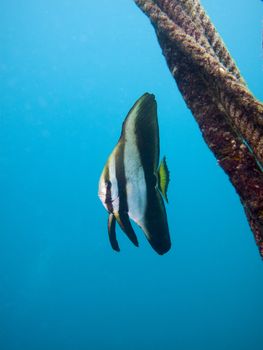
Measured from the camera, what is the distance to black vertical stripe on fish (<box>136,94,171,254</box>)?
132 cm

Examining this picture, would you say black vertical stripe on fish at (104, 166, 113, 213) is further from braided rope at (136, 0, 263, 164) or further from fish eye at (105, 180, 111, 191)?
braided rope at (136, 0, 263, 164)

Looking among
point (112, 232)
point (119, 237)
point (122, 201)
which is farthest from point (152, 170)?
point (119, 237)

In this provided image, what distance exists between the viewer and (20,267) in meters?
55.8

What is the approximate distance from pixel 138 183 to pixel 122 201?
0.32 feet

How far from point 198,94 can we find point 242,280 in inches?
1972

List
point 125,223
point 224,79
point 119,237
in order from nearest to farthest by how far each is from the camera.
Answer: point 224,79 < point 125,223 < point 119,237

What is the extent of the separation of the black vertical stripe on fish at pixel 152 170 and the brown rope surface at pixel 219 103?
0.18 m

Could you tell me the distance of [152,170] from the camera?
1398 millimetres

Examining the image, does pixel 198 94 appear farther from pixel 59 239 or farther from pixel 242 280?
pixel 59 239

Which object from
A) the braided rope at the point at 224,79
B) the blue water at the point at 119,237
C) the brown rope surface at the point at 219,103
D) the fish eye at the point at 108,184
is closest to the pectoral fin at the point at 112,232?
the fish eye at the point at 108,184

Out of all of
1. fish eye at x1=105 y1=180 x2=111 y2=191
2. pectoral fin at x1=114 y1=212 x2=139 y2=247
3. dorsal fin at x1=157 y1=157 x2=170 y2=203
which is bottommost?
pectoral fin at x1=114 y1=212 x2=139 y2=247

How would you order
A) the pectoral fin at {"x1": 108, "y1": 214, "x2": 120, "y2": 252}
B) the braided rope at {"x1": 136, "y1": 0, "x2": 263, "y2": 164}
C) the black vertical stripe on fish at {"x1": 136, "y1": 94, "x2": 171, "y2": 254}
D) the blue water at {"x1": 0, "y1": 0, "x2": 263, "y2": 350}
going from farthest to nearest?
the blue water at {"x1": 0, "y1": 0, "x2": 263, "y2": 350}
the pectoral fin at {"x1": 108, "y1": 214, "x2": 120, "y2": 252}
the black vertical stripe on fish at {"x1": 136, "y1": 94, "x2": 171, "y2": 254}
the braided rope at {"x1": 136, "y1": 0, "x2": 263, "y2": 164}

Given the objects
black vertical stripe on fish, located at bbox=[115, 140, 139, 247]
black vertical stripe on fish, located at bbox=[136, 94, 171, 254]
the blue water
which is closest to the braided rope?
black vertical stripe on fish, located at bbox=[136, 94, 171, 254]

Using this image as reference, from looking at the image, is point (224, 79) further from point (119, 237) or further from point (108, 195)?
point (119, 237)
